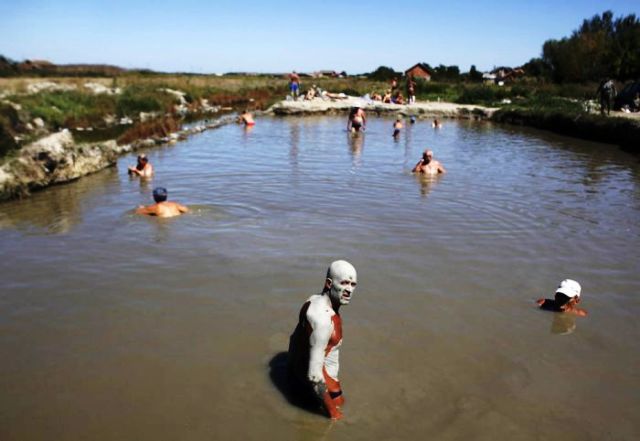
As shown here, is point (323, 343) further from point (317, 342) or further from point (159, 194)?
point (159, 194)

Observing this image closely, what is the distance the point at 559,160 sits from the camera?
18.6m

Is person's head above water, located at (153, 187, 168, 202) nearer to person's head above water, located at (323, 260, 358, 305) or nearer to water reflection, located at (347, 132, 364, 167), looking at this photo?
person's head above water, located at (323, 260, 358, 305)

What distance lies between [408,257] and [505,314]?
219cm

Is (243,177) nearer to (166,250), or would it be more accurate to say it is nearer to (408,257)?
(166,250)

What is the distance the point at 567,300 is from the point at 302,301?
325 cm

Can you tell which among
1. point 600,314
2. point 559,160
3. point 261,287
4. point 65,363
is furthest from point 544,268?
point 559,160

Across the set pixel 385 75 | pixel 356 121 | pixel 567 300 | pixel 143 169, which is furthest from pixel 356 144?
pixel 385 75

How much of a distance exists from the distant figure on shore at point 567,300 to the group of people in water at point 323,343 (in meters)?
3.25

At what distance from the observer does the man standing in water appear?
155 inches

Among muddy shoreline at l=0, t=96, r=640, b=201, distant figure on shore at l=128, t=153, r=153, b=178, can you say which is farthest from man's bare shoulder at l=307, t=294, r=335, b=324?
distant figure on shore at l=128, t=153, r=153, b=178

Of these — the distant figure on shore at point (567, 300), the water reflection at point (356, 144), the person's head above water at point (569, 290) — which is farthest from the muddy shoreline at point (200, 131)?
the person's head above water at point (569, 290)

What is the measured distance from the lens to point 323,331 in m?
3.92

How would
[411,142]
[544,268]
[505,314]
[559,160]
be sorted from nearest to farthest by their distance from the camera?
1. [505,314]
2. [544,268]
3. [559,160]
4. [411,142]

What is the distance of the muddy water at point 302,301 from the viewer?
15.0ft
